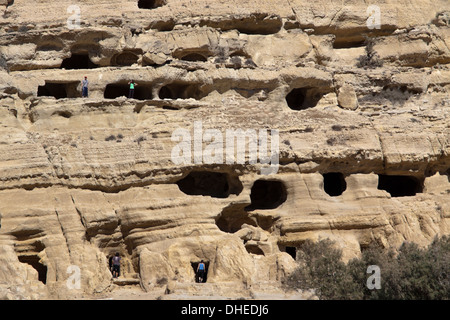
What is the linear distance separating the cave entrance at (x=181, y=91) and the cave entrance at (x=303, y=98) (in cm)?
329

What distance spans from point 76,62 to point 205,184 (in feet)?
17.9

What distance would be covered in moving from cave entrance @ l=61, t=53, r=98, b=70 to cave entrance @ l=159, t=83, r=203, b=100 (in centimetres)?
241

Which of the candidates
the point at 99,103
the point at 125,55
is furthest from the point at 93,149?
the point at 125,55

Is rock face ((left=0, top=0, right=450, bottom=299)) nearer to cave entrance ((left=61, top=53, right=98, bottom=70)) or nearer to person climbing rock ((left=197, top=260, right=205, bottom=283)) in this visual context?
cave entrance ((left=61, top=53, right=98, bottom=70))

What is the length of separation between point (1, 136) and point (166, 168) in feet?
14.1

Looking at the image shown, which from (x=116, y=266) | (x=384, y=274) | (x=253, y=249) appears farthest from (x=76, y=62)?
(x=384, y=274)

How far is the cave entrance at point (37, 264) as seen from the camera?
21.0 meters

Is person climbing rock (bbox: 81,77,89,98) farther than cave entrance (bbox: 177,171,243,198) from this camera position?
No

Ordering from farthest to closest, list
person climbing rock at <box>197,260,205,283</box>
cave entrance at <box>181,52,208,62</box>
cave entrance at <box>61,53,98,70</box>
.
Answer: cave entrance at <box>61,53,98,70</box>, cave entrance at <box>181,52,208,62</box>, person climbing rock at <box>197,260,205,283</box>

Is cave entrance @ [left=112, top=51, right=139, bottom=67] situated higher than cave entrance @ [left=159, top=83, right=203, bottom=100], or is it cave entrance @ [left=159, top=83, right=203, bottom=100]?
cave entrance @ [left=112, top=51, right=139, bottom=67]

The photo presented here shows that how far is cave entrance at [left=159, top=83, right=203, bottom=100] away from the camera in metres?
24.3

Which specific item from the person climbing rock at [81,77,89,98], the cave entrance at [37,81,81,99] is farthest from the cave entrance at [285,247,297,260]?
the cave entrance at [37,81,81,99]

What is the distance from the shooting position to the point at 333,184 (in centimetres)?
2466

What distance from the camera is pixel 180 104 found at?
23469mm
